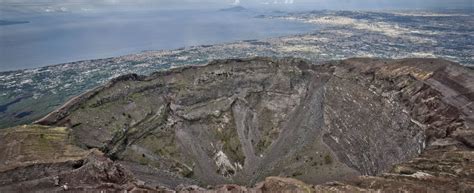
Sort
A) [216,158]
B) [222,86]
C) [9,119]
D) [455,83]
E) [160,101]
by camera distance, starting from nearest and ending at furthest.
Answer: [455,83] → [216,158] → [160,101] → [222,86] → [9,119]

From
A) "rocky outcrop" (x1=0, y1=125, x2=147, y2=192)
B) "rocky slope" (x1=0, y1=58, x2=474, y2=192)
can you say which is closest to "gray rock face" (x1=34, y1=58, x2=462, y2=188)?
"rocky slope" (x1=0, y1=58, x2=474, y2=192)

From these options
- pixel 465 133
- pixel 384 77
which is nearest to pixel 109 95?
pixel 384 77

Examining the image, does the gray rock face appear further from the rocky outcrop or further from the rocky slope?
the rocky outcrop

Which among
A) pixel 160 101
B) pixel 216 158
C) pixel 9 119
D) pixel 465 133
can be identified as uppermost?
pixel 465 133

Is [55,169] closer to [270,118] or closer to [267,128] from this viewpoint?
[267,128]

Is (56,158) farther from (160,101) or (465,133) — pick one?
(465,133)
